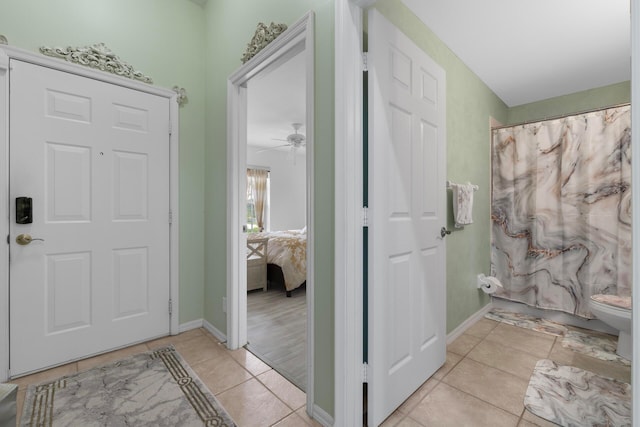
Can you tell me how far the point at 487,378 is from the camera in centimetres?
184

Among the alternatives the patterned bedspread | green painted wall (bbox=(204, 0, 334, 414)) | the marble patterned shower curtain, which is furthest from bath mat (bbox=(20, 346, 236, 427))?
the marble patterned shower curtain

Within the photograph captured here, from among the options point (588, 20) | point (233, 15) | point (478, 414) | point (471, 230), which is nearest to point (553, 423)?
point (478, 414)

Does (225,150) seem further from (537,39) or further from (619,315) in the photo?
(619,315)

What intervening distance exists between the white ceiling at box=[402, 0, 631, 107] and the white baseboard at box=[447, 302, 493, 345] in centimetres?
238

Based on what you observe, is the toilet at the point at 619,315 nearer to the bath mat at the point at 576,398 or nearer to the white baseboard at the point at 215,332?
the bath mat at the point at 576,398

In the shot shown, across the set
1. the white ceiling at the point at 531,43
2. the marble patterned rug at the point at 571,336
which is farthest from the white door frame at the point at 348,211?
the marble patterned rug at the point at 571,336

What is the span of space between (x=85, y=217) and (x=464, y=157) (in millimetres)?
3093

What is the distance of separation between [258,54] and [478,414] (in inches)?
99.0

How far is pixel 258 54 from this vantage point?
1877 mm

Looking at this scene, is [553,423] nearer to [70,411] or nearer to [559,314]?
[559,314]

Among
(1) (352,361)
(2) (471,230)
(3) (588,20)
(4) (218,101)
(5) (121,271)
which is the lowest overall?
(1) (352,361)

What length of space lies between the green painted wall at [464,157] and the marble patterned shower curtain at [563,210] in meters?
0.20

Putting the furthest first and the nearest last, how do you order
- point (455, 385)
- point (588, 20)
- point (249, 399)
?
point (588, 20) → point (455, 385) → point (249, 399)

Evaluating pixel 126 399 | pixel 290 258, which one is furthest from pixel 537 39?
pixel 126 399
